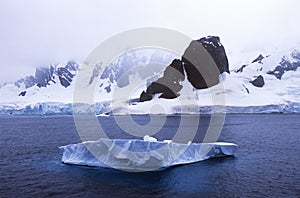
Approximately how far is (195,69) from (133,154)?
12236 centimetres

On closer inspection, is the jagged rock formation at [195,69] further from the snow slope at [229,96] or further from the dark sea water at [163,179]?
the dark sea water at [163,179]

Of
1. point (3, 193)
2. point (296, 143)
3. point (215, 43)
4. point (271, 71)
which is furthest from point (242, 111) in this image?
point (3, 193)

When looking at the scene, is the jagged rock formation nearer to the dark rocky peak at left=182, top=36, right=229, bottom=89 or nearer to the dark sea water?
the dark rocky peak at left=182, top=36, right=229, bottom=89

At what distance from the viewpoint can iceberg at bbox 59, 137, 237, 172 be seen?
28031 millimetres

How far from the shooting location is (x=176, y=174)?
89.7 ft

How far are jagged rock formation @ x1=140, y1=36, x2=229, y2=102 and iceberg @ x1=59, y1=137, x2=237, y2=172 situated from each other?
106m

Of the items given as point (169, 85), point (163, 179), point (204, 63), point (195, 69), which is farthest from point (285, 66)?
point (163, 179)

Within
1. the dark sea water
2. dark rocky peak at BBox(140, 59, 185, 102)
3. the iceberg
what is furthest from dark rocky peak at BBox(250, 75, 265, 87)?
the iceberg

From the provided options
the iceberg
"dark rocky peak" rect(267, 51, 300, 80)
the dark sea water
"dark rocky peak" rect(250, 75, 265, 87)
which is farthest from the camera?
"dark rocky peak" rect(267, 51, 300, 80)

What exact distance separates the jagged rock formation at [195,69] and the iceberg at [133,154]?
106355mm

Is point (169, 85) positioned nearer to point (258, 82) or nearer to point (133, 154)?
point (258, 82)

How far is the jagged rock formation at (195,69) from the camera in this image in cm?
14175

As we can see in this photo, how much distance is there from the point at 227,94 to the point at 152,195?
374 ft

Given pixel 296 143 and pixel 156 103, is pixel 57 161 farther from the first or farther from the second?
pixel 156 103
